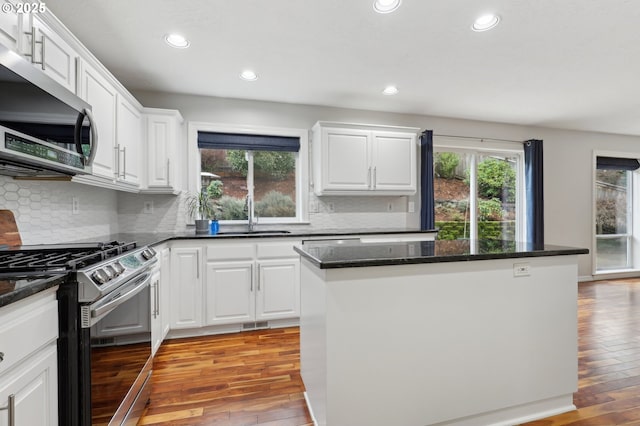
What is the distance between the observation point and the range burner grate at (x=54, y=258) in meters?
1.16

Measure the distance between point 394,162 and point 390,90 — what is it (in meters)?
0.83

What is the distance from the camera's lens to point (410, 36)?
2.31m

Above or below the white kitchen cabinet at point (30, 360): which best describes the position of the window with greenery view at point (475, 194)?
above

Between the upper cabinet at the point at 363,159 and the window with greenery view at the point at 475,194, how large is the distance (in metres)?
0.90

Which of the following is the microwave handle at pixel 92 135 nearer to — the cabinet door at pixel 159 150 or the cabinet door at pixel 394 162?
the cabinet door at pixel 159 150

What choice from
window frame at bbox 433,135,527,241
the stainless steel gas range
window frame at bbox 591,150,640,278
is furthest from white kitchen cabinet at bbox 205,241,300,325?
window frame at bbox 591,150,640,278

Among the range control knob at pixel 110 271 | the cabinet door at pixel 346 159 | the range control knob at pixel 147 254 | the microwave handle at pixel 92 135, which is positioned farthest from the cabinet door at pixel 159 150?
the range control knob at pixel 110 271

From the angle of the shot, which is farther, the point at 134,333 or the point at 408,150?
the point at 408,150

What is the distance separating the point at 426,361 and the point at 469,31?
225 centimetres

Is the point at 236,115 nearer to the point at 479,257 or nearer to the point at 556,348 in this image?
the point at 479,257

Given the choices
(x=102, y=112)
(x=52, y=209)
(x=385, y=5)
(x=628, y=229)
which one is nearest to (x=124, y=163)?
(x=102, y=112)

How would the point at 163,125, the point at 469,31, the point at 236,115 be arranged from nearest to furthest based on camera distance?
the point at 469,31 < the point at 163,125 < the point at 236,115

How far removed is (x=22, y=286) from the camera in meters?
0.95

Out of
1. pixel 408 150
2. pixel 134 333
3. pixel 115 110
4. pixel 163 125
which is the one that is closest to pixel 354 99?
pixel 408 150
